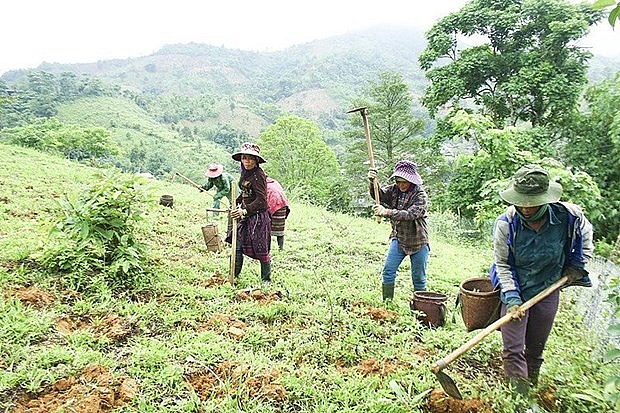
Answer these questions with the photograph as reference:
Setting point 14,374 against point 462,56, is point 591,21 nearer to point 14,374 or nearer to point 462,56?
point 462,56

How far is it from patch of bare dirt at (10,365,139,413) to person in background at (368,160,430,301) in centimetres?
261

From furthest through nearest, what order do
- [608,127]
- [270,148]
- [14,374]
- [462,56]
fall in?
1. [270,148]
2. [462,56]
3. [608,127]
4. [14,374]

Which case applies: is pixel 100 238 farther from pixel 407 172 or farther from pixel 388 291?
pixel 407 172

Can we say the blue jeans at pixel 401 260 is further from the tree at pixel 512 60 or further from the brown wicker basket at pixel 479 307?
the tree at pixel 512 60

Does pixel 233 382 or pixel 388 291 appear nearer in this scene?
pixel 233 382

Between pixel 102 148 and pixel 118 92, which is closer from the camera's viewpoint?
pixel 102 148

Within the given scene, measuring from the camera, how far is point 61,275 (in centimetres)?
459

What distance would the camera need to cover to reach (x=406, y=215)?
14.6ft

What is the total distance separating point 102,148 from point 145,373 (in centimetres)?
2744

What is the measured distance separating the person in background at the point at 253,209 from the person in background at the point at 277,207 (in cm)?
177

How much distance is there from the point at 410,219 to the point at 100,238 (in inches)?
126

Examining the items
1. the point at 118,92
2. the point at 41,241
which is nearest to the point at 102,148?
the point at 41,241

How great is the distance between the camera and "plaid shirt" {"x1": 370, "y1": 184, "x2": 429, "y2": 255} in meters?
4.46

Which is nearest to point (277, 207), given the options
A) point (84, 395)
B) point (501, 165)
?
point (501, 165)
